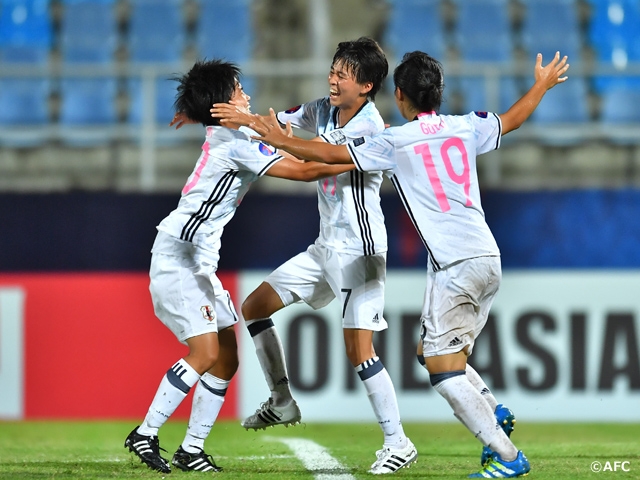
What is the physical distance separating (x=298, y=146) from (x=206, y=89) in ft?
1.87

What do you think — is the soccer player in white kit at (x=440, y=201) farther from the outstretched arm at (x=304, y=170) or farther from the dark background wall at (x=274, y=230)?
the dark background wall at (x=274, y=230)

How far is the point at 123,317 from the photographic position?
7.70m

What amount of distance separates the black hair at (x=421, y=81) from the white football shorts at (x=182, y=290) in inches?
47.5

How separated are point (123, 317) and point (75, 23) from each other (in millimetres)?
3882

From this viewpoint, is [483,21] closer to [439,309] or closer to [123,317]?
[123,317]

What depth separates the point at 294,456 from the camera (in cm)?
556

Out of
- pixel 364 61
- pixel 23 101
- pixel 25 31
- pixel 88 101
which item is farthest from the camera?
pixel 25 31

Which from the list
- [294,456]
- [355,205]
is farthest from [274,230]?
[355,205]

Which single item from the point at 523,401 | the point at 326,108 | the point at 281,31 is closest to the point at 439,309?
the point at 326,108

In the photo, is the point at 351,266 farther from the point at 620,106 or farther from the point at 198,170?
the point at 620,106

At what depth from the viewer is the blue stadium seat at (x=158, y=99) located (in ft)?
28.1

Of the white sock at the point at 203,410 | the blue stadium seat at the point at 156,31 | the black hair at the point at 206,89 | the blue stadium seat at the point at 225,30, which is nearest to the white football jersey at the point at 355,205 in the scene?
the black hair at the point at 206,89

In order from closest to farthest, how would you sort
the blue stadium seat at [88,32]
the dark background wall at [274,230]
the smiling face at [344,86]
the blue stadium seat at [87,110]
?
the smiling face at [344,86]
the dark background wall at [274,230]
the blue stadium seat at [87,110]
the blue stadium seat at [88,32]

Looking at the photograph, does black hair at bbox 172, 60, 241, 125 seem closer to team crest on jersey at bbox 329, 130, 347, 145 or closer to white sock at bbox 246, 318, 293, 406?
team crest on jersey at bbox 329, 130, 347, 145
